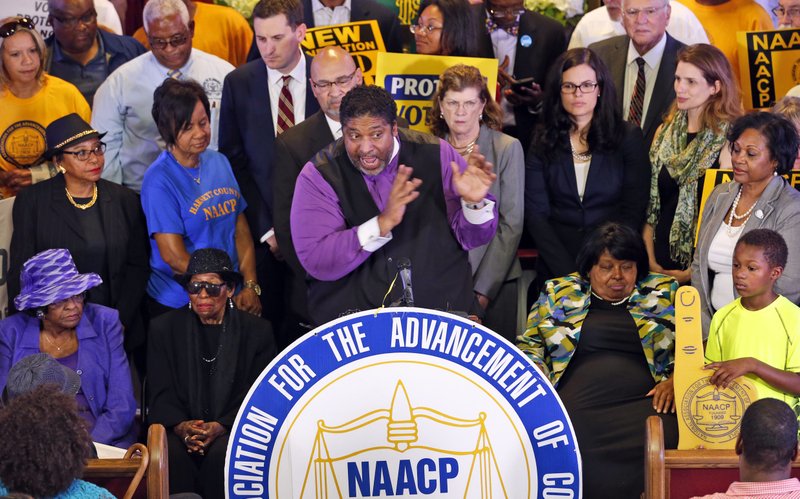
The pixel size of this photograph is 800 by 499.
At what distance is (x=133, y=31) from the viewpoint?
8.73m

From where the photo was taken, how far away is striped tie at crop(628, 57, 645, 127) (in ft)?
23.1

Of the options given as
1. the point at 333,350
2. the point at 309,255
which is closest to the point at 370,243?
the point at 309,255

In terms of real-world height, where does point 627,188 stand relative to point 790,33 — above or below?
below

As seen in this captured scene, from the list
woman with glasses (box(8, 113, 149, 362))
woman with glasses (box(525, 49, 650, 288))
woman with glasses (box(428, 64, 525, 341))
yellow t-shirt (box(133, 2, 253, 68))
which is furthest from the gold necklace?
woman with glasses (box(525, 49, 650, 288))

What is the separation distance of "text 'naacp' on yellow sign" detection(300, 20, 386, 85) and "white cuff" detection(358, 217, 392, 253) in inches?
91.0

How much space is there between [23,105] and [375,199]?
8.39 feet

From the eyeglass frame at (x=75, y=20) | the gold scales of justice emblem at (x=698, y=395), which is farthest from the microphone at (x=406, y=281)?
the eyeglass frame at (x=75, y=20)

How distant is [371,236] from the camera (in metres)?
5.09

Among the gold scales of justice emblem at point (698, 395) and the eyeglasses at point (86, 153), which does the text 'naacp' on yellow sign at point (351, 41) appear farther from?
the gold scales of justice emblem at point (698, 395)

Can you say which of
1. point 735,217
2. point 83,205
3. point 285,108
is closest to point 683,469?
point 735,217

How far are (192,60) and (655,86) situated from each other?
2.57 meters

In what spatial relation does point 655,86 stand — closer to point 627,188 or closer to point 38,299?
point 627,188

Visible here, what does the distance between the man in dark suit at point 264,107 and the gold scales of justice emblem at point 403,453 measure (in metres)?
2.32

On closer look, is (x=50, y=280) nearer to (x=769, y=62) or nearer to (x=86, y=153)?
(x=86, y=153)
